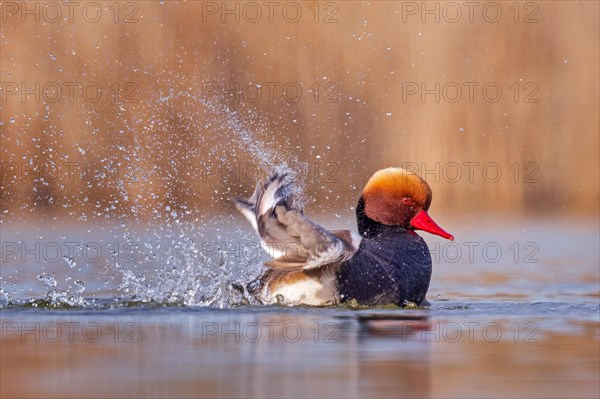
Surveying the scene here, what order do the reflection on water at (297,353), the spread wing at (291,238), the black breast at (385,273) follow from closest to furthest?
1. the reflection on water at (297,353)
2. the spread wing at (291,238)
3. the black breast at (385,273)

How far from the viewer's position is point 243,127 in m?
10.3

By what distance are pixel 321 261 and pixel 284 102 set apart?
4298 millimetres

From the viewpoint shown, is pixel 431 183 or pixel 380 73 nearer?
pixel 380 73

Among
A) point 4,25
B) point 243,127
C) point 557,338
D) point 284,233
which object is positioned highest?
point 4,25

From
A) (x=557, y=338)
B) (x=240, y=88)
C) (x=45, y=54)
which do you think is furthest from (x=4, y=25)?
(x=557, y=338)

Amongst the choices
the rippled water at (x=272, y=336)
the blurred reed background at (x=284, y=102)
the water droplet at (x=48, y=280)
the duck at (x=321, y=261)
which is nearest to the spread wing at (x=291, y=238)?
the duck at (x=321, y=261)

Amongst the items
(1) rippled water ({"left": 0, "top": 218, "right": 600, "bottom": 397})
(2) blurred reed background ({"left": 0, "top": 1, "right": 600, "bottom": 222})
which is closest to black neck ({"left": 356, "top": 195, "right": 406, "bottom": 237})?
(1) rippled water ({"left": 0, "top": 218, "right": 600, "bottom": 397})

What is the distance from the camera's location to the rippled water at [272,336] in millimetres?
3961

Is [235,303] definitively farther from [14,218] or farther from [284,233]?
[14,218]

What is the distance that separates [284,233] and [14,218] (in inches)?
237

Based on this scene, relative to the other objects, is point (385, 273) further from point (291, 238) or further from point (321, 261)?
point (291, 238)

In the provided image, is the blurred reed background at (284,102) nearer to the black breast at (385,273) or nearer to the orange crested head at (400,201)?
the orange crested head at (400,201)

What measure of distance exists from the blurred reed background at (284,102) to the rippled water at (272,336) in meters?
1.45

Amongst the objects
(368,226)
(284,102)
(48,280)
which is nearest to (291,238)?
(368,226)
